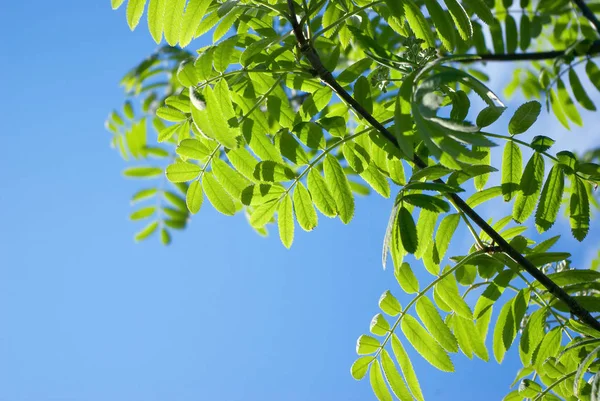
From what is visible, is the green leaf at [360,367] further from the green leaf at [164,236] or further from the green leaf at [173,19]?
the green leaf at [164,236]

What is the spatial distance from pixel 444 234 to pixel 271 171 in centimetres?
57

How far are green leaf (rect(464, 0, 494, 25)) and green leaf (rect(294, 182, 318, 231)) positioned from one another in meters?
0.75

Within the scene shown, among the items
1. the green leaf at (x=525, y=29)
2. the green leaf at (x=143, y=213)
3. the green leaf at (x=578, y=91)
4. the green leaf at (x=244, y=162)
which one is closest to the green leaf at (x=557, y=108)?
the green leaf at (x=578, y=91)

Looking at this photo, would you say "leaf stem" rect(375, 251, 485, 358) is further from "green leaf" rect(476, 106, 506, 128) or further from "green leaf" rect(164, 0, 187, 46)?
"green leaf" rect(164, 0, 187, 46)

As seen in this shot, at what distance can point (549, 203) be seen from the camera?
1785 mm

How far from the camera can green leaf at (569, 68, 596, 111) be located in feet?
11.3

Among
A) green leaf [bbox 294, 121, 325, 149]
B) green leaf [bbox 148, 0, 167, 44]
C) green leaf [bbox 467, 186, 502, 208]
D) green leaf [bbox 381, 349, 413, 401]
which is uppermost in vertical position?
green leaf [bbox 148, 0, 167, 44]

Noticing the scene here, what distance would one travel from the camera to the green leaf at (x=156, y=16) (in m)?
1.84

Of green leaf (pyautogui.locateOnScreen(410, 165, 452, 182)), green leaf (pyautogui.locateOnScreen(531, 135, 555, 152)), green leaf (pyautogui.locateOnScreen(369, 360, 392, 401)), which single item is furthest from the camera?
green leaf (pyautogui.locateOnScreen(369, 360, 392, 401))

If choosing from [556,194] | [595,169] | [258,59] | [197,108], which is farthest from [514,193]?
[197,108]

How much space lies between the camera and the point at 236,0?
1.72m

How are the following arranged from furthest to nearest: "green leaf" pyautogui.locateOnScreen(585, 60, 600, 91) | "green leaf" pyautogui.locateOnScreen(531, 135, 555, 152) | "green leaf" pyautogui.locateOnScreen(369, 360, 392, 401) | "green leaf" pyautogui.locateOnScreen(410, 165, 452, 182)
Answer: "green leaf" pyautogui.locateOnScreen(585, 60, 600, 91)
"green leaf" pyautogui.locateOnScreen(369, 360, 392, 401)
"green leaf" pyautogui.locateOnScreen(531, 135, 555, 152)
"green leaf" pyautogui.locateOnScreen(410, 165, 452, 182)

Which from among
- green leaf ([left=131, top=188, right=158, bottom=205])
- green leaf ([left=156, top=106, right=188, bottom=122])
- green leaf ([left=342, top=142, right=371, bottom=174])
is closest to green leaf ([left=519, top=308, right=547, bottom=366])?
green leaf ([left=342, top=142, right=371, bottom=174])

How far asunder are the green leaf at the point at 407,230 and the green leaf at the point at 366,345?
56 centimetres
